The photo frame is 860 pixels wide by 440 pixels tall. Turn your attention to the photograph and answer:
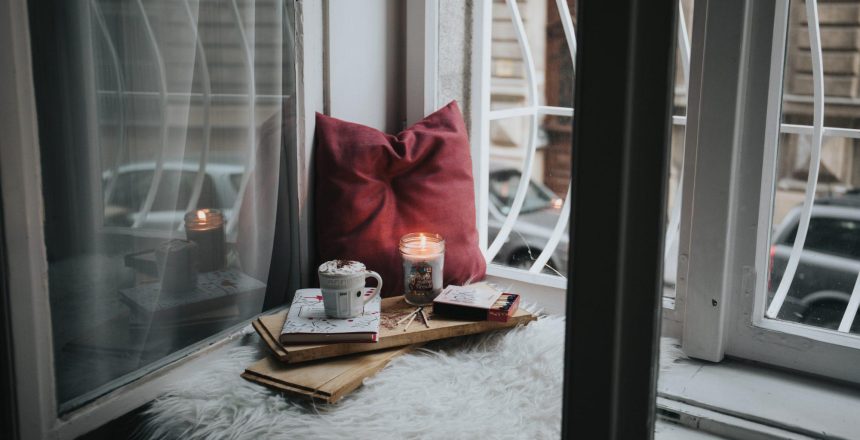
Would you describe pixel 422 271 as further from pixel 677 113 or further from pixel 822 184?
pixel 677 113

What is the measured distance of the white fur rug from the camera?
3.58 feet

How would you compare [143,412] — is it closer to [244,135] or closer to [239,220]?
[239,220]

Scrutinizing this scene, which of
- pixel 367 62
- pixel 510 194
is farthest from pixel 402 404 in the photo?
pixel 510 194

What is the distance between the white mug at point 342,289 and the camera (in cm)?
130

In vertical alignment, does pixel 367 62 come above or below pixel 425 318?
above

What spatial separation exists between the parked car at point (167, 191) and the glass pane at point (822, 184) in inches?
39.7

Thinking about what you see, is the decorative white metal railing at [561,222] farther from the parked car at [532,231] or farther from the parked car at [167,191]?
the parked car at [167,191]

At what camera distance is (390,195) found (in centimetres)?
159

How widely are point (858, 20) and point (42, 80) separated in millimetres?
1243

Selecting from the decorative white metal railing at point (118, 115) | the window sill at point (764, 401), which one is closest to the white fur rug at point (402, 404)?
the window sill at point (764, 401)

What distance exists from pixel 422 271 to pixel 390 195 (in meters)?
0.22

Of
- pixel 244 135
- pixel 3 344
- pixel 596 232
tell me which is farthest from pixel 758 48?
pixel 3 344

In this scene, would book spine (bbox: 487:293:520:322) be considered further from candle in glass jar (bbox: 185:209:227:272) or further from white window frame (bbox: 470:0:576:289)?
candle in glass jar (bbox: 185:209:227:272)

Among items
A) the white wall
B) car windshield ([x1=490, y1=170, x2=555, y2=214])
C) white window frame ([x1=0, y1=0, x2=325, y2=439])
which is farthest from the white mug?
car windshield ([x1=490, y1=170, x2=555, y2=214])
